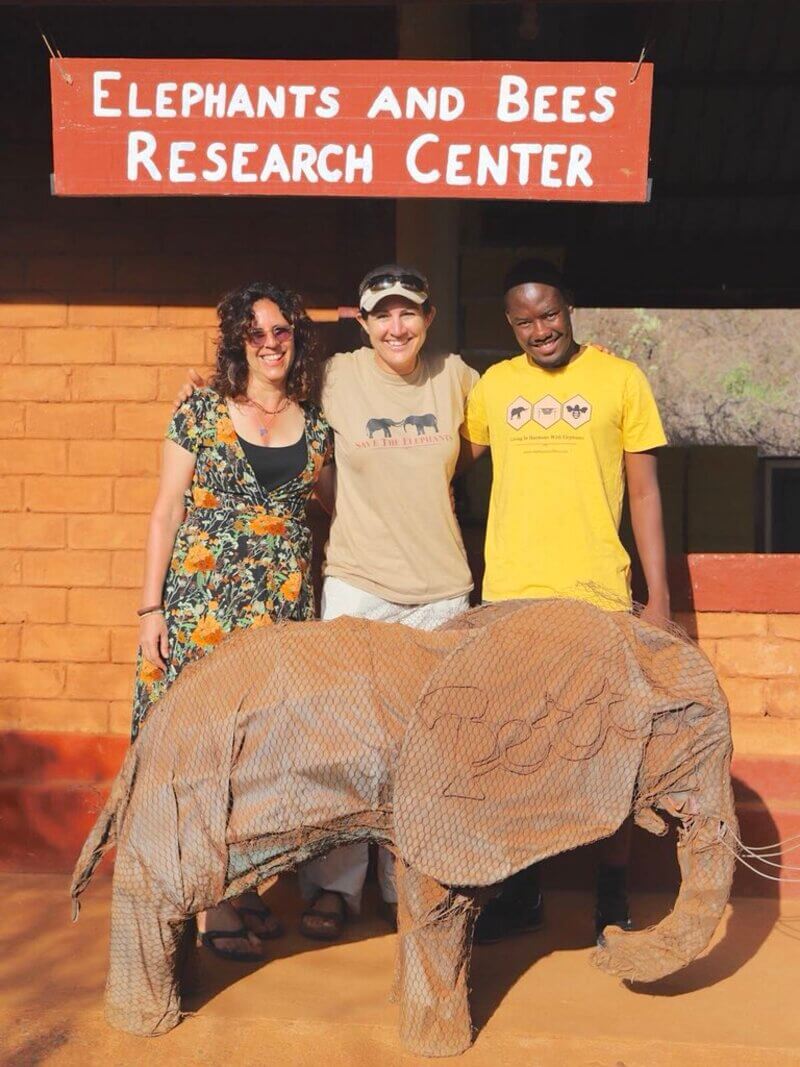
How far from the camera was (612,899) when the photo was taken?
4.88 meters

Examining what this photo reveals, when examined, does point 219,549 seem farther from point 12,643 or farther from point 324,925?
point 12,643

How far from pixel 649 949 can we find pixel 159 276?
335 centimetres

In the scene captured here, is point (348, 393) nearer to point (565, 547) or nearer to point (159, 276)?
point (565, 547)

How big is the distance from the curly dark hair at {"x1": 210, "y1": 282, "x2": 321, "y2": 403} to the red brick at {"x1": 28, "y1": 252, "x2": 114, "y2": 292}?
4.12 ft

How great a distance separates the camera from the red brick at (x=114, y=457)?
5.85m

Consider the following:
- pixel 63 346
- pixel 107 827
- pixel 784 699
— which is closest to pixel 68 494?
pixel 63 346

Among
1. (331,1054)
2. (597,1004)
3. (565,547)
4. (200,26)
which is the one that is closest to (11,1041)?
(331,1054)

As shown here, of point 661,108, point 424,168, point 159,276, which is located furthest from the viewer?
point 661,108

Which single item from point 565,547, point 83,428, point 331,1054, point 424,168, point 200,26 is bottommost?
point 331,1054

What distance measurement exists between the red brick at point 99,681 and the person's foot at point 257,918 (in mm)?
1189

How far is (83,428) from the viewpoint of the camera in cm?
588

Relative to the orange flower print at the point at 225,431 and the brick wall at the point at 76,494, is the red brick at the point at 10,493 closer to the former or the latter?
the brick wall at the point at 76,494

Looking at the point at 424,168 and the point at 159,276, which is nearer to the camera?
the point at 424,168

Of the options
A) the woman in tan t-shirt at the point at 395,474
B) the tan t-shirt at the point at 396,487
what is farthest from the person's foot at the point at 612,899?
the tan t-shirt at the point at 396,487
